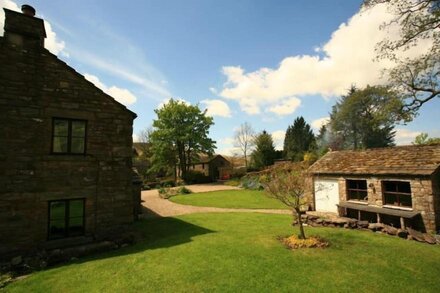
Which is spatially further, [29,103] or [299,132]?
[299,132]

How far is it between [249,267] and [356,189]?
12.4 metres

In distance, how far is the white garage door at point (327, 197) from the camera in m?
18.6

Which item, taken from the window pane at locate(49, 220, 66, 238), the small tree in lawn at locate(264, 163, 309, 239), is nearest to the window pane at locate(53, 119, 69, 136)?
the window pane at locate(49, 220, 66, 238)

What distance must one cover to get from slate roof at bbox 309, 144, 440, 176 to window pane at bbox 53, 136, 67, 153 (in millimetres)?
17634

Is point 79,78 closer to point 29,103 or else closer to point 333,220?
point 29,103

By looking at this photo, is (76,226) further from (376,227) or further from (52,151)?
(376,227)

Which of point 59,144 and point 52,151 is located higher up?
point 59,144

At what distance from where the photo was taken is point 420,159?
14328mm

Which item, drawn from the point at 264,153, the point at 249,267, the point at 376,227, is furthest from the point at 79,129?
the point at 264,153

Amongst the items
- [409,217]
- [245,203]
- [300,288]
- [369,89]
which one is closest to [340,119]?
[369,89]

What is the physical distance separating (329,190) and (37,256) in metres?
18.6

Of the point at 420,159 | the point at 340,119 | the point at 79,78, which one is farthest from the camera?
the point at 340,119

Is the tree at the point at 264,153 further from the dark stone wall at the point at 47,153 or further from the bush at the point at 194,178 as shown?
the dark stone wall at the point at 47,153

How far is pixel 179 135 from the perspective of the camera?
147 feet
